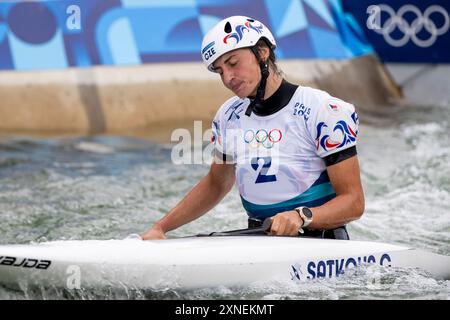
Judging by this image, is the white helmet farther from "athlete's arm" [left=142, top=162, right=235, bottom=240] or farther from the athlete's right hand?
the athlete's right hand

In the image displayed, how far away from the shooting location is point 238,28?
5094 millimetres

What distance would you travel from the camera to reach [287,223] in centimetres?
501

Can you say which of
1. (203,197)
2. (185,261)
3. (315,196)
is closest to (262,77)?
(315,196)

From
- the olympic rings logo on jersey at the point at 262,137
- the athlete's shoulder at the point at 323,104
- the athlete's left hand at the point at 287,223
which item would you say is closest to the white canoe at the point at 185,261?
the athlete's left hand at the point at 287,223

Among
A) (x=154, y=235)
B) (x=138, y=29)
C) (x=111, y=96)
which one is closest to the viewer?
(x=154, y=235)

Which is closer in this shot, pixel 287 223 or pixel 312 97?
pixel 287 223

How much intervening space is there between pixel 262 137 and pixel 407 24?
9.55m

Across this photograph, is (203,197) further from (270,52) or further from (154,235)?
(270,52)

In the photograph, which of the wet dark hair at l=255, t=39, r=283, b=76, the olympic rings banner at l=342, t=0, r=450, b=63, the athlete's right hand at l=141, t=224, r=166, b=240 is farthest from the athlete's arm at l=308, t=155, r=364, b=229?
the olympic rings banner at l=342, t=0, r=450, b=63
